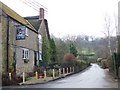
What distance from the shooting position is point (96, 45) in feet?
420

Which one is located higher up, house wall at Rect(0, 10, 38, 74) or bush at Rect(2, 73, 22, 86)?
house wall at Rect(0, 10, 38, 74)

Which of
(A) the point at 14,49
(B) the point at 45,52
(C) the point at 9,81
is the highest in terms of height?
(A) the point at 14,49

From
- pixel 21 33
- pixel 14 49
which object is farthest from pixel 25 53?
pixel 21 33

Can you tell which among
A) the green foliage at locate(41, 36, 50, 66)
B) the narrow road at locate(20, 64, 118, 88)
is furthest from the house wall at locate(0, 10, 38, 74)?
the green foliage at locate(41, 36, 50, 66)

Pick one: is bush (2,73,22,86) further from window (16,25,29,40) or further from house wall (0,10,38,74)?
window (16,25,29,40)

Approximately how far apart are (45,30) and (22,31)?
20.3 meters

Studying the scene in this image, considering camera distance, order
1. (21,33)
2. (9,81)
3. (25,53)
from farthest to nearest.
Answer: (25,53), (21,33), (9,81)

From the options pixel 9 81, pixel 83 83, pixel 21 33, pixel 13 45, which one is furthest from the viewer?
pixel 13 45

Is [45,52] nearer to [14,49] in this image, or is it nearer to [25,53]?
[25,53]

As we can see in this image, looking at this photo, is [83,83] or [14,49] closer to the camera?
[83,83]

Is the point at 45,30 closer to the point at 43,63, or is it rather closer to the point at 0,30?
the point at 43,63

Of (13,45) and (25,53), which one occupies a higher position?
(13,45)

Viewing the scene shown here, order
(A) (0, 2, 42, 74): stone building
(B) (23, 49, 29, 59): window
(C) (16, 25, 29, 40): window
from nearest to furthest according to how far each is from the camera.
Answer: (A) (0, 2, 42, 74): stone building, (C) (16, 25, 29, 40): window, (B) (23, 49, 29, 59): window

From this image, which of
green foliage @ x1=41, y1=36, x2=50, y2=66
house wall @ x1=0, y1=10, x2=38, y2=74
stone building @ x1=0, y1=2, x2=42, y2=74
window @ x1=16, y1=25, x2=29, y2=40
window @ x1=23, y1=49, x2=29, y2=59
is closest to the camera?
stone building @ x1=0, y1=2, x2=42, y2=74
